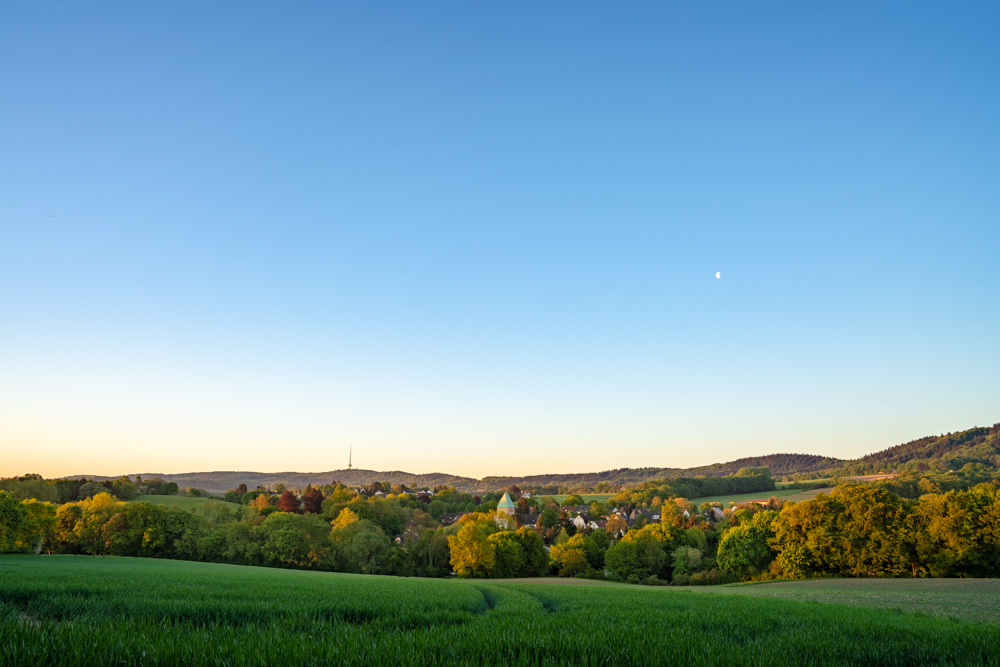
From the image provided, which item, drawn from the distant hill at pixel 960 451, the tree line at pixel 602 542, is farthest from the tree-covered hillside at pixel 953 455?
the tree line at pixel 602 542

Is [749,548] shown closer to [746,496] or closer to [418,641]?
[418,641]

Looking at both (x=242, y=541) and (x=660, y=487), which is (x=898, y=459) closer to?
(x=660, y=487)

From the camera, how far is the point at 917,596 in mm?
34469

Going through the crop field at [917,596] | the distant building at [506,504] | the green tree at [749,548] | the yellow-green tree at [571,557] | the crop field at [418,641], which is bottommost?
the distant building at [506,504]

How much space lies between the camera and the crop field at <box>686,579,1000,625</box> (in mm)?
25344

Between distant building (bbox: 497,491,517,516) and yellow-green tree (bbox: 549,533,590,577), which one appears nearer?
yellow-green tree (bbox: 549,533,590,577)

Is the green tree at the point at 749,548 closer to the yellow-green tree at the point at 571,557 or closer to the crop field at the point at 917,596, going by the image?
the crop field at the point at 917,596

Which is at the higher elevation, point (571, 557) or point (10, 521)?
point (10, 521)

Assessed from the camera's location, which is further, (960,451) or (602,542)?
(960,451)

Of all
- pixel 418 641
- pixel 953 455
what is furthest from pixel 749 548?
pixel 953 455

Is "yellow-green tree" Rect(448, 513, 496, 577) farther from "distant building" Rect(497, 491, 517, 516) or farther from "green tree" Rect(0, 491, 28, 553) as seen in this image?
"distant building" Rect(497, 491, 517, 516)

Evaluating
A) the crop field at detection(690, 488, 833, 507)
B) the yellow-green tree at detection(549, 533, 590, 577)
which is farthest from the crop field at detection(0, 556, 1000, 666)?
the crop field at detection(690, 488, 833, 507)

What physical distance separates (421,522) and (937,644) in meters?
128

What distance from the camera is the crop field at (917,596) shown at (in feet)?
83.1
